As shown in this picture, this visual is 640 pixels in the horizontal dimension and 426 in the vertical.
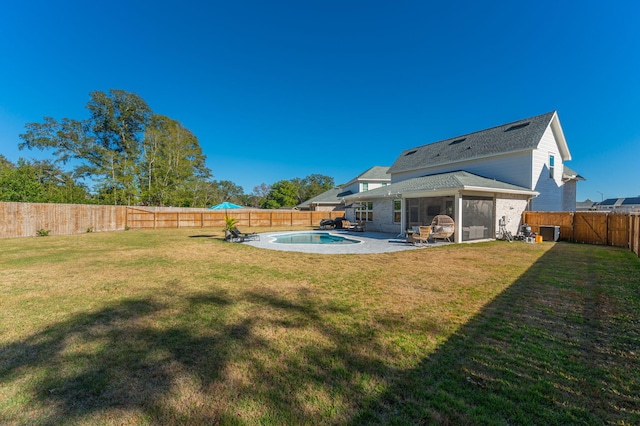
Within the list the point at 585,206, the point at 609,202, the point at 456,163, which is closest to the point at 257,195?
the point at 456,163

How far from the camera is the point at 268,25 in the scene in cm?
1788

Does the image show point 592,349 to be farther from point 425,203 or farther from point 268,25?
point 268,25

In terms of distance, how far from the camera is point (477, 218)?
46.6 feet

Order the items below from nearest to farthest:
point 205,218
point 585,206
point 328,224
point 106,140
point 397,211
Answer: point 397,211 < point 328,224 < point 205,218 < point 106,140 < point 585,206

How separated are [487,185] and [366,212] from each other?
28.7 ft

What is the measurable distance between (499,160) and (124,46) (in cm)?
2889

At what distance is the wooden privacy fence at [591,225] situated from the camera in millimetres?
12453

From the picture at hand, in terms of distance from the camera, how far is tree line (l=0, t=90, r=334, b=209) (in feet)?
95.6

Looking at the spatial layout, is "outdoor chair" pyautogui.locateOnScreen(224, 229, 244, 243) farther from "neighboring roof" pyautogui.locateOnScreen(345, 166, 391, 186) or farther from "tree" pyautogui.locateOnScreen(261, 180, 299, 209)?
"tree" pyautogui.locateOnScreen(261, 180, 299, 209)

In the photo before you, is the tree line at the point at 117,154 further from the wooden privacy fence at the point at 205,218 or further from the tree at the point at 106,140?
the wooden privacy fence at the point at 205,218

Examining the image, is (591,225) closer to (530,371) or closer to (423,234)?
(423,234)

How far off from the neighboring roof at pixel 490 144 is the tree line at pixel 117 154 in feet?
90.9

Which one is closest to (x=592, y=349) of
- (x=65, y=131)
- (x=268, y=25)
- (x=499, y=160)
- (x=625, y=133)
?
(x=499, y=160)

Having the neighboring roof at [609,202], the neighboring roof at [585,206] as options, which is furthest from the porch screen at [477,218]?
the neighboring roof at [609,202]
